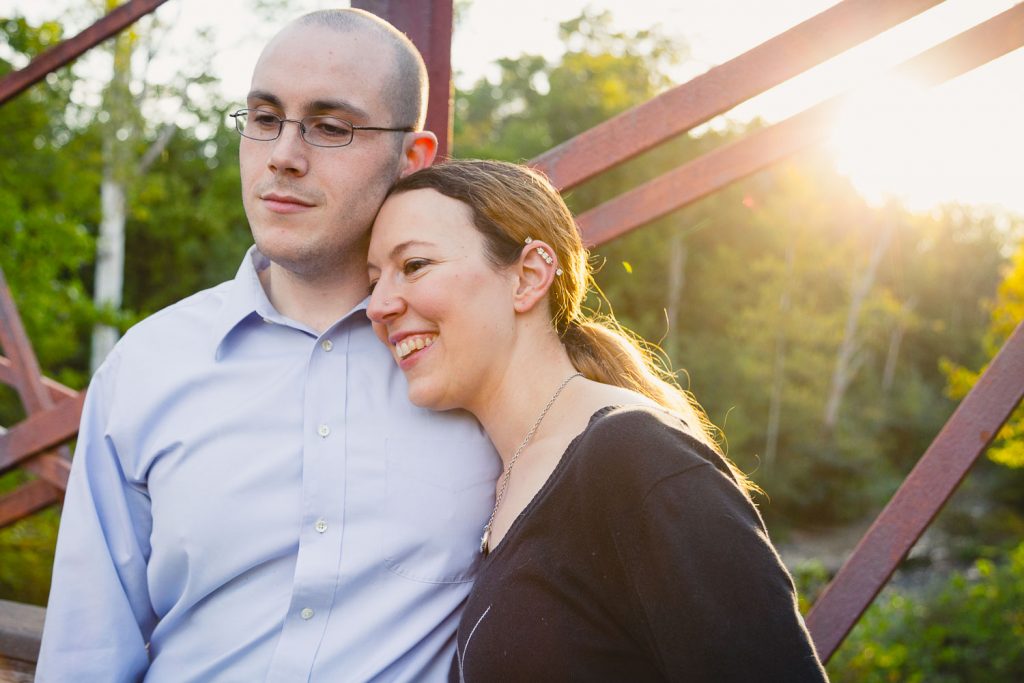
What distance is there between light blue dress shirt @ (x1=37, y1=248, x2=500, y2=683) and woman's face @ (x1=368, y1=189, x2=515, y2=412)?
12 cm

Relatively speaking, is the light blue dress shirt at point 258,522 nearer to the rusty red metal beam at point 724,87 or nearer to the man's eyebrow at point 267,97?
the man's eyebrow at point 267,97

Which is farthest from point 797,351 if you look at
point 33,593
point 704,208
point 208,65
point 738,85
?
point 738,85

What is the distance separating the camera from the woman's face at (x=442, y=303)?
6.07ft

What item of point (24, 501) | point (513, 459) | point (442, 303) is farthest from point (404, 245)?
point (24, 501)

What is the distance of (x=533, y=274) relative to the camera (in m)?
1.94

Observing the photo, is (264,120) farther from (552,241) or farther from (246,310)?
(552,241)

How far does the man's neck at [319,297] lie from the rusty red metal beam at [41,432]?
698mm

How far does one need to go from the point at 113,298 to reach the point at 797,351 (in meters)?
18.9

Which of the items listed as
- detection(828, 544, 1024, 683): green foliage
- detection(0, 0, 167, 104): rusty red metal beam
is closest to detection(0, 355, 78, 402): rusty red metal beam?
detection(0, 0, 167, 104): rusty red metal beam

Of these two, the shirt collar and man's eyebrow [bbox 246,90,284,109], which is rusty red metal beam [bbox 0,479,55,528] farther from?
man's eyebrow [bbox 246,90,284,109]

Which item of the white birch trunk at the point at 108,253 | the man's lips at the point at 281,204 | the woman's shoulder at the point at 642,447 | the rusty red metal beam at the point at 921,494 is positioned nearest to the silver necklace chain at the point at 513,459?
the woman's shoulder at the point at 642,447

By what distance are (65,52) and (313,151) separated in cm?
118

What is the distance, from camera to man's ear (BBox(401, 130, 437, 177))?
6.63 ft

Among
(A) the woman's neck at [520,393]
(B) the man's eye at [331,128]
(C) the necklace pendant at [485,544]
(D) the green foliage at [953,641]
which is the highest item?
(B) the man's eye at [331,128]
